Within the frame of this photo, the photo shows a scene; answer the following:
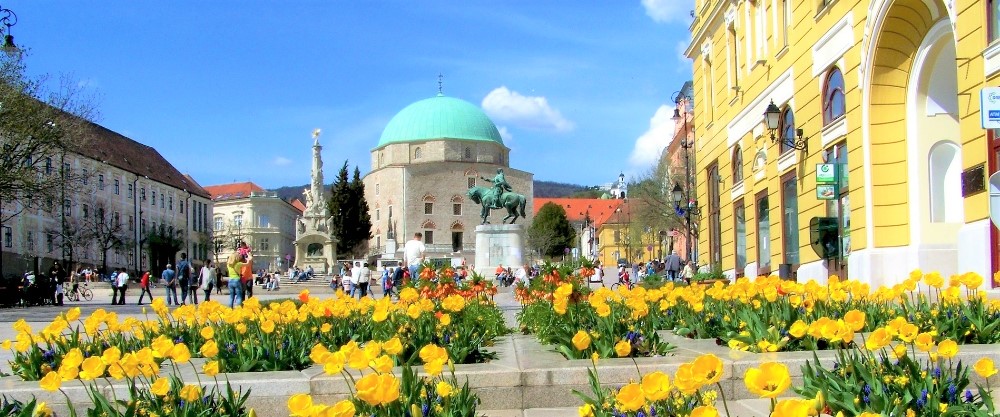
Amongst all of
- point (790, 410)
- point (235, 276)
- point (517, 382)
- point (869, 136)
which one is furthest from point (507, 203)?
point (790, 410)

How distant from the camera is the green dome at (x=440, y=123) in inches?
5064

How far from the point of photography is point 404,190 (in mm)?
124188

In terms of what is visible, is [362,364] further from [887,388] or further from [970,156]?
[970,156]

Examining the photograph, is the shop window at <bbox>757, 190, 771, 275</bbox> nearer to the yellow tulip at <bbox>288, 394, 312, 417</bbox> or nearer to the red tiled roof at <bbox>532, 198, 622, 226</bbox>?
the yellow tulip at <bbox>288, 394, 312, 417</bbox>

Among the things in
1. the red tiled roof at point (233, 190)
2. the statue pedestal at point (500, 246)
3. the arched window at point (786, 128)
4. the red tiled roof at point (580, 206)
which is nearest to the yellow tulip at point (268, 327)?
the arched window at point (786, 128)

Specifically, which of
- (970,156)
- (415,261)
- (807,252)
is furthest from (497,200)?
(970,156)

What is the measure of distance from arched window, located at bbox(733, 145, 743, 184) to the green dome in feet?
324

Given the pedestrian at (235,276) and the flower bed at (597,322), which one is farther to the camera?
the pedestrian at (235,276)

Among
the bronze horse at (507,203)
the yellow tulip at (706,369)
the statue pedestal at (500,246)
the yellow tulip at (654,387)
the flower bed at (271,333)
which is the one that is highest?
the bronze horse at (507,203)

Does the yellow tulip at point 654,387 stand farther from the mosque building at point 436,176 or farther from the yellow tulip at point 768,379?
the mosque building at point 436,176

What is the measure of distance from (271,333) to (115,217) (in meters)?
74.9

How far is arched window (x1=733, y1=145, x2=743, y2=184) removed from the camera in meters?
29.0

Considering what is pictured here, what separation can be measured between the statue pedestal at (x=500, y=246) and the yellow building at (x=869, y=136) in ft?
53.4

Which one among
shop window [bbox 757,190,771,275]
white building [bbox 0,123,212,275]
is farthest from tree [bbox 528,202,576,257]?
shop window [bbox 757,190,771,275]
